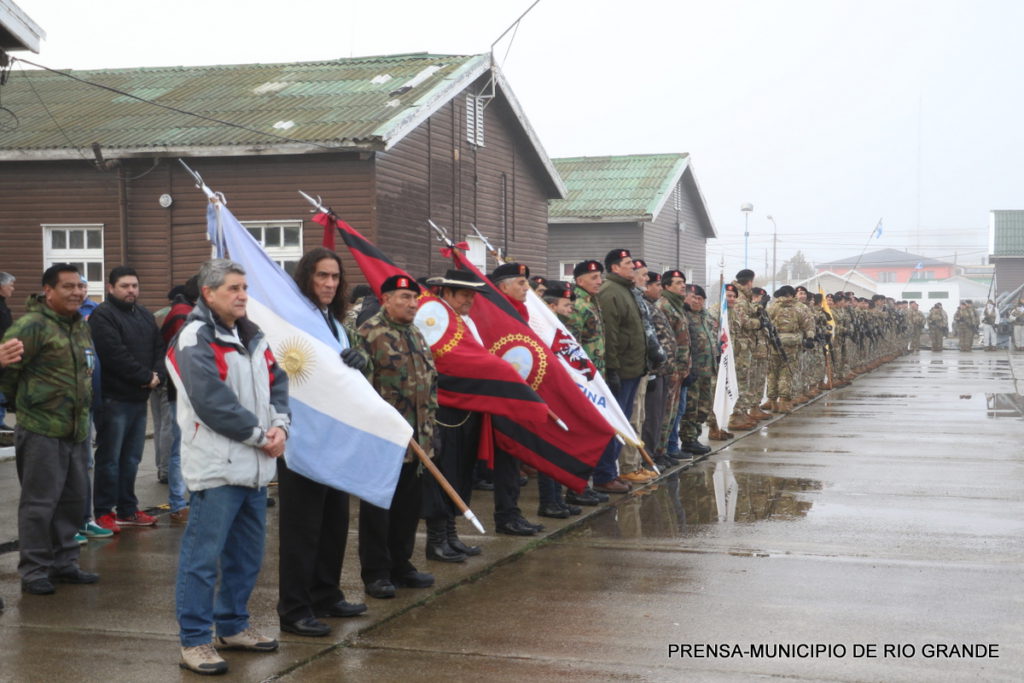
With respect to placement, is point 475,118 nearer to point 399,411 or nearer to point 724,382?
point 724,382

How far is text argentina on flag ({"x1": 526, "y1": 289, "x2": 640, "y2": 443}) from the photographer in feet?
31.2

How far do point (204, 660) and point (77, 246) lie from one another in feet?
56.7

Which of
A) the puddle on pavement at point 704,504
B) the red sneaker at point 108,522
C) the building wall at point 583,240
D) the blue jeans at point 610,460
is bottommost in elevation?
the puddle on pavement at point 704,504

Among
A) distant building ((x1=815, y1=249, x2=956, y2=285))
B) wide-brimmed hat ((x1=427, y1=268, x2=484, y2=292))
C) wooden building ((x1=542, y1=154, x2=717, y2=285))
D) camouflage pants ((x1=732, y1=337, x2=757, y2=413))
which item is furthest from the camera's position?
distant building ((x1=815, y1=249, x2=956, y2=285))

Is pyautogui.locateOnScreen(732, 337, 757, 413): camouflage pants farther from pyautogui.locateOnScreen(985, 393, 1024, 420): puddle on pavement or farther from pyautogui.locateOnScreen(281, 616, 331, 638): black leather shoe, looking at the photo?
pyautogui.locateOnScreen(281, 616, 331, 638): black leather shoe

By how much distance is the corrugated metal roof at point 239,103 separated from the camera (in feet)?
64.7

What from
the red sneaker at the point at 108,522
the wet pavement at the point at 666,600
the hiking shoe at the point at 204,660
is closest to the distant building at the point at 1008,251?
the wet pavement at the point at 666,600

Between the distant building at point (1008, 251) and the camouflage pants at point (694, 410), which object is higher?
the distant building at point (1008, 251)

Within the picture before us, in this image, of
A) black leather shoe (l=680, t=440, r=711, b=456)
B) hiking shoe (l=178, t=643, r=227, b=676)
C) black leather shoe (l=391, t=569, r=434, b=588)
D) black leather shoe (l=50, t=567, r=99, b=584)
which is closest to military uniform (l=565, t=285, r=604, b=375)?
black leather shoe (l=680, t=440, r=711, b=456)

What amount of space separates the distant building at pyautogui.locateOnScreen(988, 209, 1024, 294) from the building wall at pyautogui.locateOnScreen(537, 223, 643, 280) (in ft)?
109

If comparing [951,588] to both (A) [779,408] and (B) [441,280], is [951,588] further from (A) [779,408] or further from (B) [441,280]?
(A) [779,408]

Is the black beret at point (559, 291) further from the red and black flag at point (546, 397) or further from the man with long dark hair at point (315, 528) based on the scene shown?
the man with long dark hair at point (315, 528)

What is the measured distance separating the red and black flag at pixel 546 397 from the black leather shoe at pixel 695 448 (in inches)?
175

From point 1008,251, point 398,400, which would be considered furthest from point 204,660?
point 1008,251
